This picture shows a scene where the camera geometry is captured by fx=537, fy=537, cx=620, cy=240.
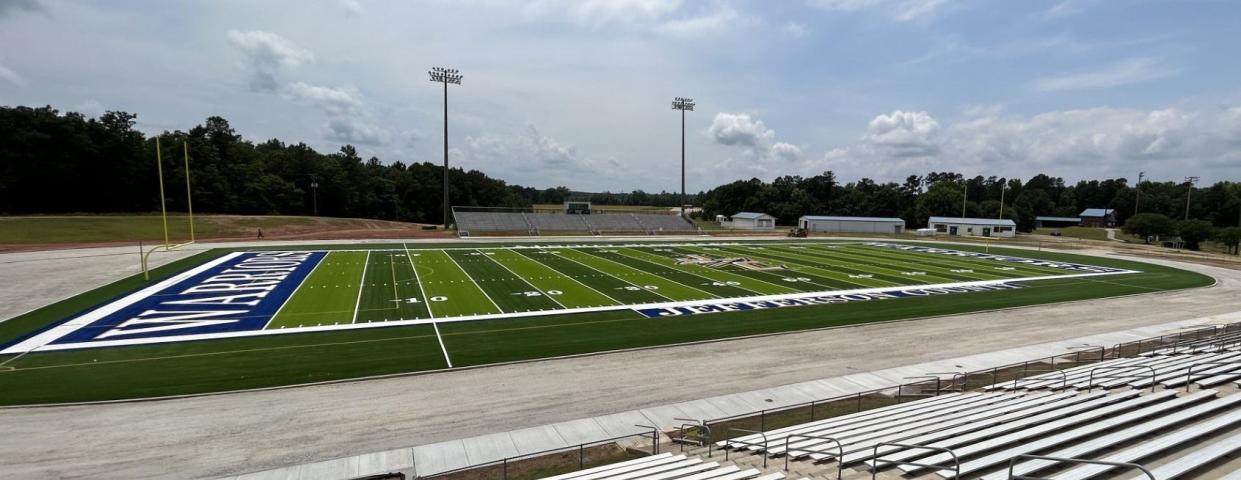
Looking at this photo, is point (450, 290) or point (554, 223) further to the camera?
point (554, 223)

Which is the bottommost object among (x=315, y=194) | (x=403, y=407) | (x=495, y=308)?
(x=403, y=407)

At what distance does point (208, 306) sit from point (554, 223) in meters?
50.8

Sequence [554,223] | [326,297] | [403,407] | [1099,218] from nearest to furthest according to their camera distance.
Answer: [403,407], [326,297], [554,223], [1099,218]

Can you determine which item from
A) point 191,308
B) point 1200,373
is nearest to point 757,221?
point 191,308

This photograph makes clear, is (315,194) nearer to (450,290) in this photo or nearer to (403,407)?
(450,290)

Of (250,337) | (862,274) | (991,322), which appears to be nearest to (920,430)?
(991,322)

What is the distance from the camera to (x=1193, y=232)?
6731cm

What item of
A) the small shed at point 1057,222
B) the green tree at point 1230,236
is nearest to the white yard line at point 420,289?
the green tree at point 1230,236

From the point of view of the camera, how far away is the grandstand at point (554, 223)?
7006cm

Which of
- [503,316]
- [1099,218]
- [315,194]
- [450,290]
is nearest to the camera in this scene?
[503,316]

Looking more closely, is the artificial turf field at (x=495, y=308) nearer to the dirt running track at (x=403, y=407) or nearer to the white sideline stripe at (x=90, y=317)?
the white sideline stripe at (x=90, y=317)

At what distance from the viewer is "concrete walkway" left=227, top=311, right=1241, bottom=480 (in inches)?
421

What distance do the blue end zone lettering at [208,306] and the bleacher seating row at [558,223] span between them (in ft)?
110

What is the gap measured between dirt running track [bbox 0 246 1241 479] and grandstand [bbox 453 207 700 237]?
51304mm
